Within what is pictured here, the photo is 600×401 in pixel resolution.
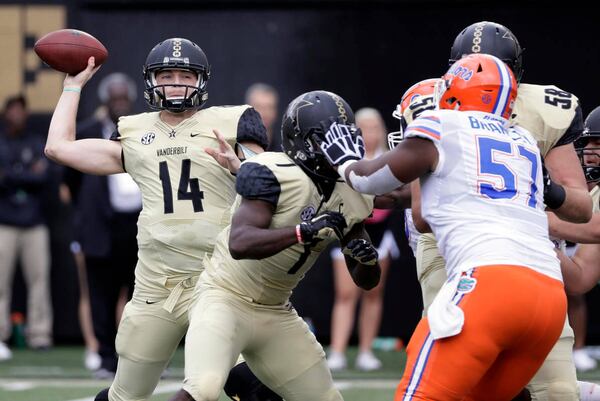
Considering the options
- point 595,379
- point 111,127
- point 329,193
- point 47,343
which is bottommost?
point 47,343

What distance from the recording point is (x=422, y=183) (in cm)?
433

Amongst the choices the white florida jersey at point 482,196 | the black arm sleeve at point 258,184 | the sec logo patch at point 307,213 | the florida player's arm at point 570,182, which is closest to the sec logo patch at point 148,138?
the black arm sleeve at point 258,184

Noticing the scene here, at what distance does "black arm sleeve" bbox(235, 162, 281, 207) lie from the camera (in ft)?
15.3

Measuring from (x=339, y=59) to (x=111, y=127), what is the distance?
7.41 ft

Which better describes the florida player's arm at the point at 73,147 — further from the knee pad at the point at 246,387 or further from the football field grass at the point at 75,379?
the football field grass at the point at 75,379

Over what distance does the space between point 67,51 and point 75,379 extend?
140 inches

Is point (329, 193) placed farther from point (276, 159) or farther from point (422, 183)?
point (422, 183)

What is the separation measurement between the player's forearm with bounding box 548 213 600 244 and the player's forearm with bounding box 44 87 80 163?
7.18 feet

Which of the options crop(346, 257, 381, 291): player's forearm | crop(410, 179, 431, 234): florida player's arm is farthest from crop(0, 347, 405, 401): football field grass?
crop(410, 179, 431, 234): florida player's arm

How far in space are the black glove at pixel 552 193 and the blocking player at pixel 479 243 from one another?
0.88 ft

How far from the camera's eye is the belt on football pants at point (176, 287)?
5312 millimetres

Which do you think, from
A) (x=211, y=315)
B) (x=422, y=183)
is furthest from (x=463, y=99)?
(x=211, y=315)

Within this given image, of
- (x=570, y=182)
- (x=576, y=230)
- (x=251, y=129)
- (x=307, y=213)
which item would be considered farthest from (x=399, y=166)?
(x=251, y=129)

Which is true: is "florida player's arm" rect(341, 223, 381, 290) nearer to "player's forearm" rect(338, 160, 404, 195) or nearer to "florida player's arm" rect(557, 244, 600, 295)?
"player's forearm" rect(338, 160, 404, 195)
